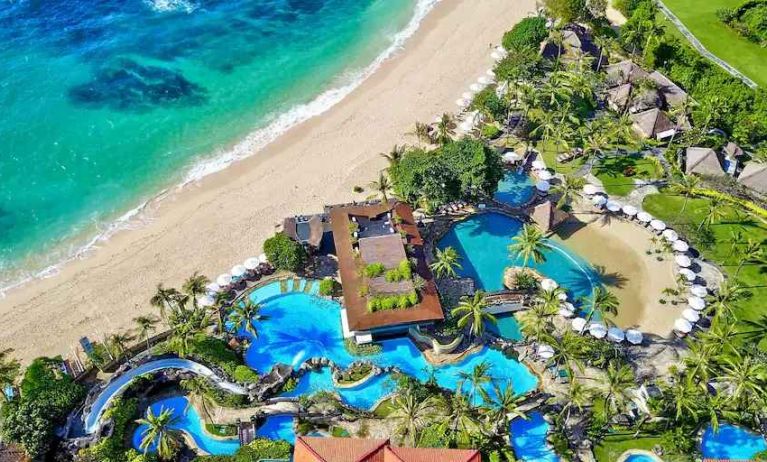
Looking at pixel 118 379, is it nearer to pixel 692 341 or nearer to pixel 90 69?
pixel 692 341

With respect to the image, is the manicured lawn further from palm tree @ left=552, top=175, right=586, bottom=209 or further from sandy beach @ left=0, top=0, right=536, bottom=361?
sandy beach @ left=0, top=0, right=536, bottom=361

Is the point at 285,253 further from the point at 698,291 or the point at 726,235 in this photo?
the point at 726,235

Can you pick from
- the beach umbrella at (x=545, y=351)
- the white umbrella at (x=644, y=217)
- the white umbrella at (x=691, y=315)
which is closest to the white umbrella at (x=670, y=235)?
the white umbrella at (x=644, y=217)

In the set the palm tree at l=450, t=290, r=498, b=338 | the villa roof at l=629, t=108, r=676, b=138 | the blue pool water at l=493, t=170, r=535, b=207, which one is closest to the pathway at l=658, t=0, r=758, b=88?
the villa roof at l=629, t=108, r=676, b=138

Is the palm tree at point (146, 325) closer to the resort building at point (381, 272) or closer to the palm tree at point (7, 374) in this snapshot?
the palm tree at point (7, 374)

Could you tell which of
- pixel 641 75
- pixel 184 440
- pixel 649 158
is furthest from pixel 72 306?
pixel 641 75

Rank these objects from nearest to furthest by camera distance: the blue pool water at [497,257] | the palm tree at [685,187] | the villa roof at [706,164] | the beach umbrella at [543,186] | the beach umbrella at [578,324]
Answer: the beach umbrella at [578,324]
the blue pool water at [497,257]
the palm tree at [685,187]
the beach umbrella at [543,186]
the villa roof at [706,164]
